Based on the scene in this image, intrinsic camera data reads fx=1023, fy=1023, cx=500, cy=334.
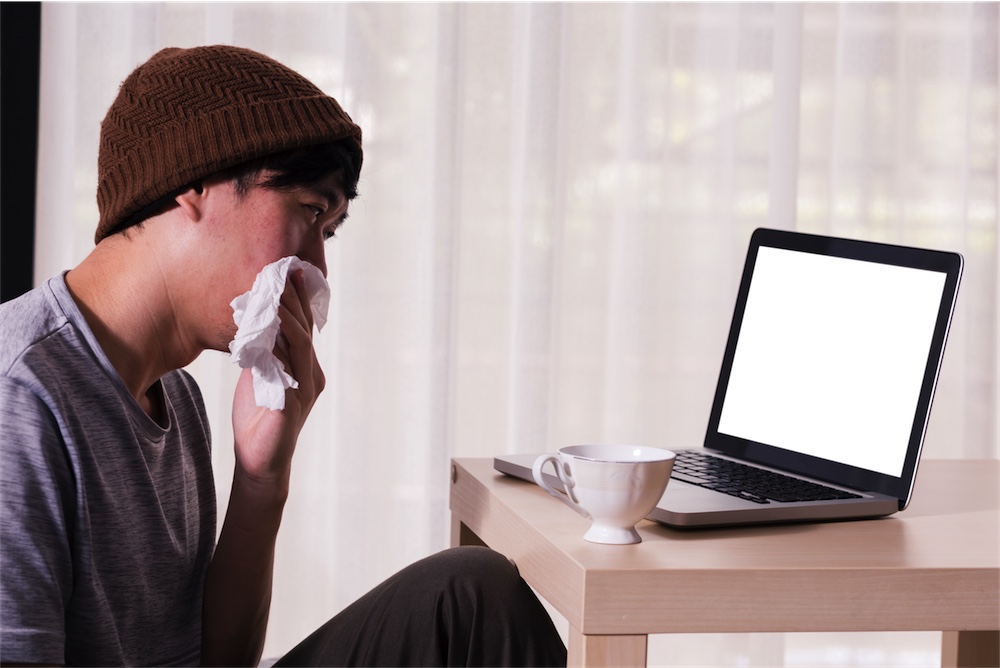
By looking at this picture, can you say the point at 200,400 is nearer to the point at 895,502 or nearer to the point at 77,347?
the point at 77,347

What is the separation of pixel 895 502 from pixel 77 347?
735 millimetres

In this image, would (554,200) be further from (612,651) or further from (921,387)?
(612,651)

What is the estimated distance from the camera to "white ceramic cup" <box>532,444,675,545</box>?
751mm

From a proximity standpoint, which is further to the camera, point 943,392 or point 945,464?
point 943,392

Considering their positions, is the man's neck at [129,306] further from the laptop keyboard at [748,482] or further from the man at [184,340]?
the laptop keyboard at [748,482]

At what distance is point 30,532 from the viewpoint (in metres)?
0.74

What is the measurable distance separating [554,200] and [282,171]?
3.80 feet

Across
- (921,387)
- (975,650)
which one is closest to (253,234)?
(921,387)

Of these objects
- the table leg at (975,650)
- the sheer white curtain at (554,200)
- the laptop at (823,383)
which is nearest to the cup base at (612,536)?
the laptop at (823,383)

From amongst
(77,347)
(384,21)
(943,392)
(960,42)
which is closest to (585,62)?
(384,21)

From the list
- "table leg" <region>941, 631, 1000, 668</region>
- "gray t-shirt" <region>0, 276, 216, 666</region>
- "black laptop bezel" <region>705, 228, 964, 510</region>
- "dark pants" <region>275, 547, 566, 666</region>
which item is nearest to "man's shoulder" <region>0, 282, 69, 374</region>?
"gray t-shirt" <region>0, 276, 216, 666</region>

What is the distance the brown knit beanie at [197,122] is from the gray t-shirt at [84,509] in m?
0.12

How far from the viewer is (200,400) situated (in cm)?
113

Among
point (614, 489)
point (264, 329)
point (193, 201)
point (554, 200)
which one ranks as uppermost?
point (554, 200)
